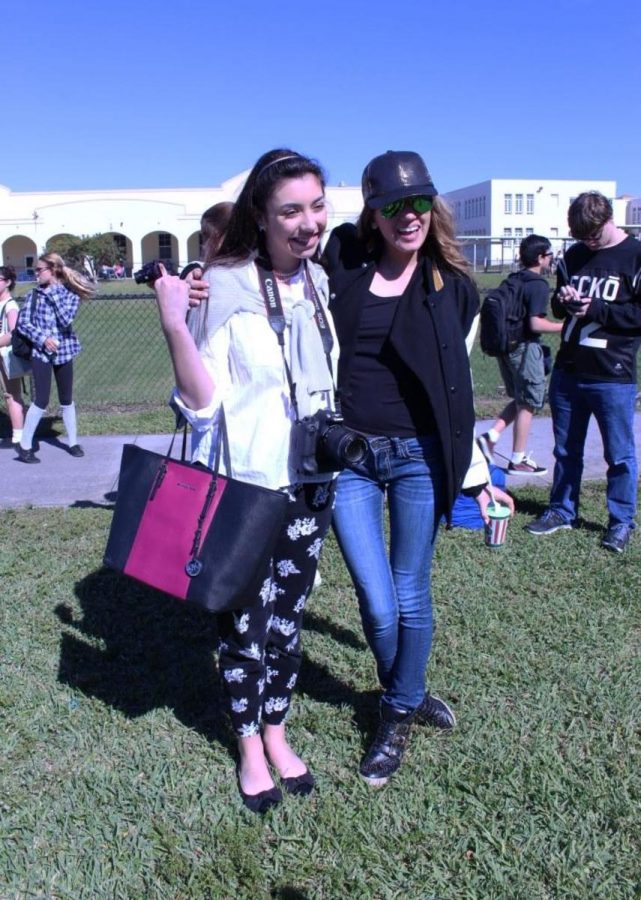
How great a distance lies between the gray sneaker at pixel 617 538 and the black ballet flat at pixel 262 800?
8.84 ft

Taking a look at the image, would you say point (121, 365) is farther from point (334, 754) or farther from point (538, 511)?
point (334, 754)

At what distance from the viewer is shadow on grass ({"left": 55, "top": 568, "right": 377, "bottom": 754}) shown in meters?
3.21

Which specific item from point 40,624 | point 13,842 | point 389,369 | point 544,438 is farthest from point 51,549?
point 544,438

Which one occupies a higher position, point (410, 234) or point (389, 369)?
point (410, 234)

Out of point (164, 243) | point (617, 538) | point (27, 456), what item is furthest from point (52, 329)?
point (164, 243)

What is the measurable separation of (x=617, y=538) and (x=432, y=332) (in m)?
2.69

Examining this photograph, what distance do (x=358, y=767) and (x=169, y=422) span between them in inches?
223

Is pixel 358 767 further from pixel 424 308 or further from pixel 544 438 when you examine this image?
pixel 544 438

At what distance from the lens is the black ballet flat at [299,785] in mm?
2691

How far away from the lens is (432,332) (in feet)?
8.18

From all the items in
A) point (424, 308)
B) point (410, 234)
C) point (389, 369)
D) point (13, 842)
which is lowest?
point (13, 842)

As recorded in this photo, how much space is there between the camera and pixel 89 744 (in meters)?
2.98

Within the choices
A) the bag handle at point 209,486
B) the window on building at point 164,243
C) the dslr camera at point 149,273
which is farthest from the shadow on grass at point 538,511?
the window on building at point 164,243

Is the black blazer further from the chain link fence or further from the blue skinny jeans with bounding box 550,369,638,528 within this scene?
the blue skinny jeans with bounding box 550,369,638,528
